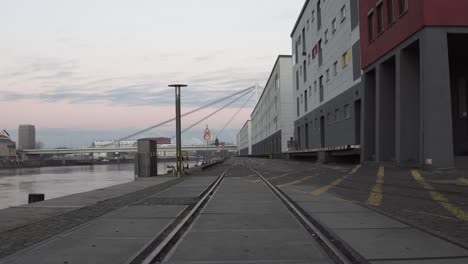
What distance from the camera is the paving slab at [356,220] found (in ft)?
28.8

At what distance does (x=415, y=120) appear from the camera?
25609 millimetres

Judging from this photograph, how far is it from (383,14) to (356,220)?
74.2 feet

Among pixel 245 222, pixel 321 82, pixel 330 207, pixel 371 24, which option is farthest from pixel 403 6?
pixel 321 82

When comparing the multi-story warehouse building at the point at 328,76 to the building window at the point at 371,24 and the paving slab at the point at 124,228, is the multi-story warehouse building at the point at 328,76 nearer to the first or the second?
the building window at the point at 371,24

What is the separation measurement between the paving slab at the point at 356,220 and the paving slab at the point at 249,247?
1049 mm

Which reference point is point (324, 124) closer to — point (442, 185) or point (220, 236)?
point (442, 185)

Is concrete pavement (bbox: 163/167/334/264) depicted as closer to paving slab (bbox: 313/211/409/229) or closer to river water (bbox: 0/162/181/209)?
paving slab (bbox: 313/211/409/229)

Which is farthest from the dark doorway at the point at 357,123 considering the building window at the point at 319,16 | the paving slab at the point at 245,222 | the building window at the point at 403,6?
the paving slab at the point at 245,222

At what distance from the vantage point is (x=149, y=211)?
11.7 m

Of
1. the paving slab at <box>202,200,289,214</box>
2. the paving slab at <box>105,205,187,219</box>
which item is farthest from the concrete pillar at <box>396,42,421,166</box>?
the paving slab at <box>105,205,187,219</box>

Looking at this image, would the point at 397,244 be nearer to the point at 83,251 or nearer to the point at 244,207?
the point at 83,251

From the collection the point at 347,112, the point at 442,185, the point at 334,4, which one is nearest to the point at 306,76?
the point at 334,4

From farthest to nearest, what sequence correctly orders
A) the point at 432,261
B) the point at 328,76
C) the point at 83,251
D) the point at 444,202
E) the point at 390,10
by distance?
the point at 328,76
the point at 390,10
the point at 444,202
the point at 83,251
the point at 432,261

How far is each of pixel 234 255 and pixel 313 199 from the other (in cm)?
753
